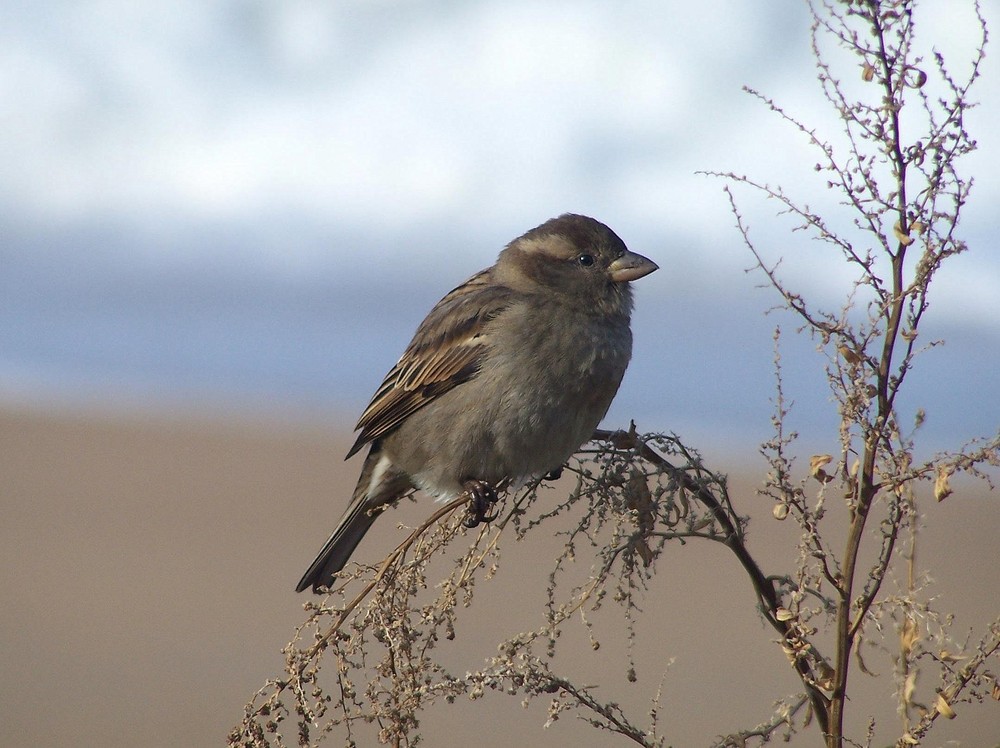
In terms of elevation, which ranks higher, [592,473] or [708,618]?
[708,618]

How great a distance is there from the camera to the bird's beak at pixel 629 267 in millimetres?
4965

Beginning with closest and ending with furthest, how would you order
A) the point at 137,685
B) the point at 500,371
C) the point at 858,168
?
the point at 858,168
the point at 500,371
the point at 137,685

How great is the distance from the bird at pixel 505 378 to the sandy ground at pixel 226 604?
1937 mm

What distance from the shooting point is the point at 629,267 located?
5.01 metres

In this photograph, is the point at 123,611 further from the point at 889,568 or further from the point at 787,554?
the point at 889,568

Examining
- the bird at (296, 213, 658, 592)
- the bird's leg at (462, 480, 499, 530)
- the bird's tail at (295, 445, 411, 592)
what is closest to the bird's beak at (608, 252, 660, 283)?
the bird at (296, 213, 658, 592)

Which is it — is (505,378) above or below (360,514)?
above

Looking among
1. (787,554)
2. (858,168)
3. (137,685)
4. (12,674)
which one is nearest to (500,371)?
(858,168)

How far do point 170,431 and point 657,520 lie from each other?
1800 cm

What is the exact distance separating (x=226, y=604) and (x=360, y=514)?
7.47 meters

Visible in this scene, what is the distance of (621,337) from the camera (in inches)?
189

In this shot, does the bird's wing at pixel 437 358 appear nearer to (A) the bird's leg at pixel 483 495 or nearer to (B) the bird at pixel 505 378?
(B) the bird at pixel 505 378

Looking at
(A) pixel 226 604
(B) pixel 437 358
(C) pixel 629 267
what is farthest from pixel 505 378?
(A) pixel 226 604

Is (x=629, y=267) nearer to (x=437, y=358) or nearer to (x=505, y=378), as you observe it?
(x=505, y=378)
